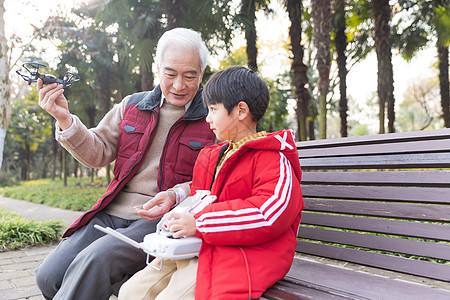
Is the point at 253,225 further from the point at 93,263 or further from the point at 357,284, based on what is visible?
the point at 93,263

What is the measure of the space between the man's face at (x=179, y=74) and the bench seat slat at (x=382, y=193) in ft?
2.78

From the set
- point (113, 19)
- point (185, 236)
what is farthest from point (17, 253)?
point (113, 19)

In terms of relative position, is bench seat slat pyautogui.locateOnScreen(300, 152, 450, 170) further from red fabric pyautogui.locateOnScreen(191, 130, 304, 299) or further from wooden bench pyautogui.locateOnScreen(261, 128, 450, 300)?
red fabric pyautogui.locateOnScreen(191, 130, 304, 299)

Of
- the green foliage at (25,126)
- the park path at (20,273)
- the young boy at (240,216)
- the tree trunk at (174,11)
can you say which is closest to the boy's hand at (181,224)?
the young boy at (240,216)

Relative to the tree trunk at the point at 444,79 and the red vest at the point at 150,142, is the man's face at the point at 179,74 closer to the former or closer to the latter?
the red vest at the point at 150,142

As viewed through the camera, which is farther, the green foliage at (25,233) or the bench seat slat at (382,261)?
the green foliage at (25,233)

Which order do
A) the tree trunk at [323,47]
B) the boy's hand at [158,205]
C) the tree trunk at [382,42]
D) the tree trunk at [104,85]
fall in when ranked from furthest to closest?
the tree trunk at [104,85] → the tree trunk at [382,42] → the tree trunk at [323,47] → the boy's hand at [158,205]

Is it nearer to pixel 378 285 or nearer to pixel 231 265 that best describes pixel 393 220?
pixel 378 285

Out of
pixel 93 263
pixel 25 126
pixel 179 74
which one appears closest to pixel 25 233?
pixel 93 263

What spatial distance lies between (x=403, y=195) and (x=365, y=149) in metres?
0.31

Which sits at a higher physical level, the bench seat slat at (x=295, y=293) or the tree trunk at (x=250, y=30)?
the tree trunk at (x=250, y=30)

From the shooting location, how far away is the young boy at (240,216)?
135 cm

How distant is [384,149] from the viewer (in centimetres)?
191

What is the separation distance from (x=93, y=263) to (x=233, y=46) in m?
9.05
